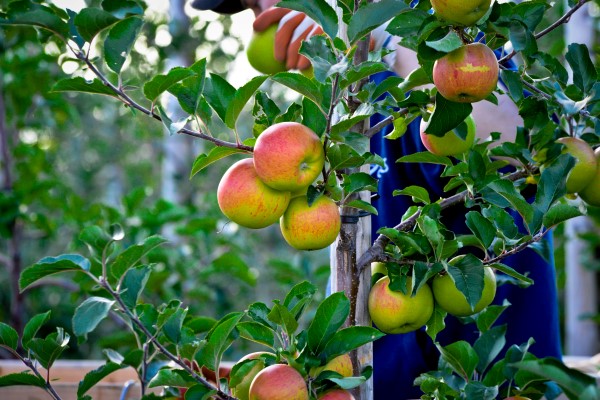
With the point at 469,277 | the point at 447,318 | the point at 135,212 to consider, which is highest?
the point at 469,277

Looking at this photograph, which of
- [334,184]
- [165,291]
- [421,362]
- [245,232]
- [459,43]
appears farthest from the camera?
[245,232]

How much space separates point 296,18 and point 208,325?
1.74 feet

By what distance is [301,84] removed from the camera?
76 cm

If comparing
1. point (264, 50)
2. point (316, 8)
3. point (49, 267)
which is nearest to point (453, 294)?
point (316, 8)

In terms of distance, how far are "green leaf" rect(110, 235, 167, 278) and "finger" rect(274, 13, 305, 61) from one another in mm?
499

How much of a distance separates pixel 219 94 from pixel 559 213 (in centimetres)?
42

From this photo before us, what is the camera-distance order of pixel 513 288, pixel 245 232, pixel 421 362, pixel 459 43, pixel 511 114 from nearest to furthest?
pixel 459 43 < pixel 511 114 < pixel 421 362 < pixel 513 288 < pixel 245 232

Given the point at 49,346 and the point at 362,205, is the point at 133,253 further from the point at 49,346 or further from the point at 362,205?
the point at 362,205

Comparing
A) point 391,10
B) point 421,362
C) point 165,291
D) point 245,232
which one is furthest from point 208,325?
point 245,232

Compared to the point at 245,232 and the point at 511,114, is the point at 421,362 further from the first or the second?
the point at 245,232

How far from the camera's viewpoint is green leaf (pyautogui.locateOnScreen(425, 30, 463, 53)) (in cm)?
69

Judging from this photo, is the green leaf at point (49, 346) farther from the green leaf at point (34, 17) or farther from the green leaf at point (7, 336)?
the green leaf at point (34, 17)

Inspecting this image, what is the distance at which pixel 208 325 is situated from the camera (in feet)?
3.79

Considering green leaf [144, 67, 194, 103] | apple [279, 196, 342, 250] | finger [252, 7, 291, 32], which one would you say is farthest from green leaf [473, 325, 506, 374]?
finger [252, 7, 291, 32]
